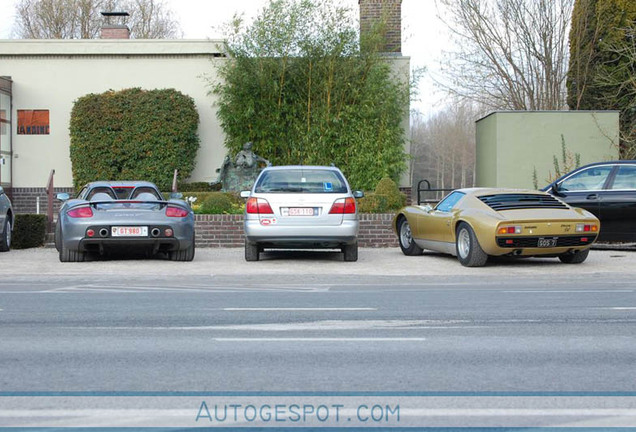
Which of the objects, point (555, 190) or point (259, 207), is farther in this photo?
point (555, 190)

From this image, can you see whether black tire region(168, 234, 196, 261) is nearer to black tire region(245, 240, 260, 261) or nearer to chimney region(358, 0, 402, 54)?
black tire region(245, 240, 260, 261)

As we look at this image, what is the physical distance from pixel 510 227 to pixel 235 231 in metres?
6.78

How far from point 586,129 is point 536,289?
15703mm

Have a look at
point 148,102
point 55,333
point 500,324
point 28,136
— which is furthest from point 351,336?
point 28,136

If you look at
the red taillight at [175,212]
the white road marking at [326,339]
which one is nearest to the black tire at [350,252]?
the red taillight at [175,212]

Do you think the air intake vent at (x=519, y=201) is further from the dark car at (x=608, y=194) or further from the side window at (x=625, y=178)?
the side window at (x=625, y=178)

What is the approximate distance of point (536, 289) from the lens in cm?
1157

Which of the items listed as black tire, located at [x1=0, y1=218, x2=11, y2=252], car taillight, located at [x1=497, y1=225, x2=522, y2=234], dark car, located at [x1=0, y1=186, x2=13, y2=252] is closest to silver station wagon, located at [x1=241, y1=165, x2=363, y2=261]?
car taillight, located at [x1=497, y1=225, x2=522, y2=234]

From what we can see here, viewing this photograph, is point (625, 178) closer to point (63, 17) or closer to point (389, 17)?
point (389, 17)

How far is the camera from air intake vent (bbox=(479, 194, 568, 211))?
14.3m

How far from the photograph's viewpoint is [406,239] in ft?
55.6

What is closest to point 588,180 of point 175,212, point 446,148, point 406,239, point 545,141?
point 406,239

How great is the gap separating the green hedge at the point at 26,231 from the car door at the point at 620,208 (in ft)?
36.0

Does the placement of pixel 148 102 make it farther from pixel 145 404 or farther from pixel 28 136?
pixel 145 404
